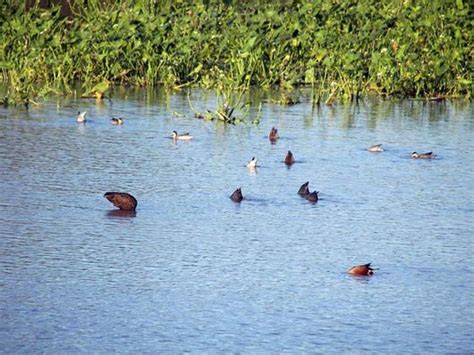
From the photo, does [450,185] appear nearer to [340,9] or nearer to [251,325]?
[251,325]

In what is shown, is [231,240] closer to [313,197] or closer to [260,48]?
[313,197]

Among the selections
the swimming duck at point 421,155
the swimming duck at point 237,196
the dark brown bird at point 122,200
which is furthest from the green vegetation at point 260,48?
the dark brown bird at point 122,200

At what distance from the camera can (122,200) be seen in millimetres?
8039

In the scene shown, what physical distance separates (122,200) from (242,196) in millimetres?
915

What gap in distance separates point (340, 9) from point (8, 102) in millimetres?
4907

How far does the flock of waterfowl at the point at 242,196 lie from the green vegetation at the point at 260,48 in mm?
2888

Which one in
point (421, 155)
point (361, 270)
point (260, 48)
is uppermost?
point (260, 48)

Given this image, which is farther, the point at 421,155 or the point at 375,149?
the point at 375,149

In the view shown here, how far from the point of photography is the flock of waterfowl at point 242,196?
671cm

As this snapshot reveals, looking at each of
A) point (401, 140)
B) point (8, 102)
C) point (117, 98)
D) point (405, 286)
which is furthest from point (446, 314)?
point (117, 98)

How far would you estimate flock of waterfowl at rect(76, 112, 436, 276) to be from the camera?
22.0 ft

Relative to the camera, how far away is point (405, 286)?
654cm

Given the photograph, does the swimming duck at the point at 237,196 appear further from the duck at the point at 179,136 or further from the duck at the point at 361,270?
the duck at the point at 179,136

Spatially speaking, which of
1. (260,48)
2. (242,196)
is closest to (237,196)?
Result: (242,196)
